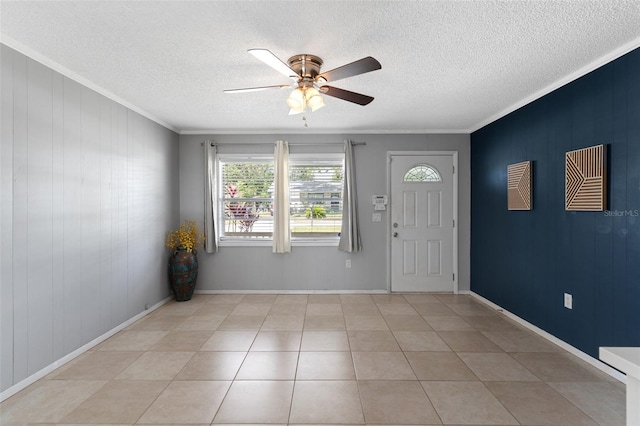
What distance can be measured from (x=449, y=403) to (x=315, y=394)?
90cm

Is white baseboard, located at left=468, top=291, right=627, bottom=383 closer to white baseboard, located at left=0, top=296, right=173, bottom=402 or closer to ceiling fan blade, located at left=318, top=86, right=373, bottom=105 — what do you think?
ceiling fan blade, located at left=318, top=86, right=373, bottom=105

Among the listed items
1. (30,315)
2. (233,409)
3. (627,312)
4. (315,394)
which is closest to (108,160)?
(30,315)

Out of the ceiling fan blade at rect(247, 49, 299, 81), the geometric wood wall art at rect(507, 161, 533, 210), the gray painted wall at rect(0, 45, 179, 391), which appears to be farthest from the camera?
the geometric wood wall art at rect(507, 161, 533, 210)

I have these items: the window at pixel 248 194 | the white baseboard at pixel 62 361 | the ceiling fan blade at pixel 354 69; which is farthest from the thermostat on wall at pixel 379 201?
the white baseboard at pixel 62 361

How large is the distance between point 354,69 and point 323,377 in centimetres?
223

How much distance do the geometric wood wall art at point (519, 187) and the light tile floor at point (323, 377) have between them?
1.34 m

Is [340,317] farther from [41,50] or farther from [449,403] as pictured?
[41,50]

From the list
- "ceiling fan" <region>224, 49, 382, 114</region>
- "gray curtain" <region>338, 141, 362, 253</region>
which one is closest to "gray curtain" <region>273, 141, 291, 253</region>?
"gray curtain" <region>338, 141, 362, 253</region>

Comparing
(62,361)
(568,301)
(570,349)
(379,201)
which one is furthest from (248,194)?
(570,349)

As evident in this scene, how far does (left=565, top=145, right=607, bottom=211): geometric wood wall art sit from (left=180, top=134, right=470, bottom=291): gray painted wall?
207 cm

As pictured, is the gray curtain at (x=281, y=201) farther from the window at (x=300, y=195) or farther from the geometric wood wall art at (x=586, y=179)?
the geometric wood wall art at (x=586, y=179)

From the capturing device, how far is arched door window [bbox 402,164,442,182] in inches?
193

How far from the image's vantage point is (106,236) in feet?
10.5

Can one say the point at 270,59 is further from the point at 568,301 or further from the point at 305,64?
the point at 568,301
